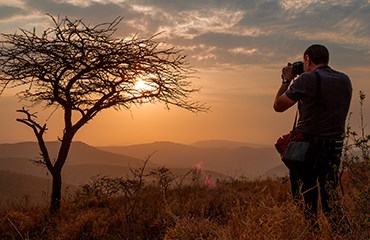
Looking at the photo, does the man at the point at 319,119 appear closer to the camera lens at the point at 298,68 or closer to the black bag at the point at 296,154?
the black bag at the point at 296,154

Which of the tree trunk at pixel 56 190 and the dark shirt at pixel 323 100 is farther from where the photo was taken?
the tree trunk at pixel 56 190

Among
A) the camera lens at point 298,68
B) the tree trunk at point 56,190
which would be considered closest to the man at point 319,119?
the camera lens at point 298,68

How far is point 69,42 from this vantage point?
887cm

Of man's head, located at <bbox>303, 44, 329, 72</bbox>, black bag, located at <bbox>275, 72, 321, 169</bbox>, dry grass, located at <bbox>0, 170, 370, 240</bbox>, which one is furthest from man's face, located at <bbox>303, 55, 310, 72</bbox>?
dry grass, located at <bbox>0, 170, 370, 240</bbox>

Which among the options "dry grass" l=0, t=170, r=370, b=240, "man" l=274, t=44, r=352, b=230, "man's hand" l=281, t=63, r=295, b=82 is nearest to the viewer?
"dry grass" l=0, t=170, r=370, b=240

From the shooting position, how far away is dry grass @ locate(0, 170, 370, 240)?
4.03 meters

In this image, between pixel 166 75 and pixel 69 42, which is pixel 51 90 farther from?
pixel 166 75

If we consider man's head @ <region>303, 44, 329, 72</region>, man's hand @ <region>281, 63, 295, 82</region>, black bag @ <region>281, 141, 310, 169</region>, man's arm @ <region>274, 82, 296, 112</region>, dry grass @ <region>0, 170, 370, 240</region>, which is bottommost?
dry grass @ <region>0, 170, 370, 240</region>

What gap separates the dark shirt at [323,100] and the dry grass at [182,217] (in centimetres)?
81

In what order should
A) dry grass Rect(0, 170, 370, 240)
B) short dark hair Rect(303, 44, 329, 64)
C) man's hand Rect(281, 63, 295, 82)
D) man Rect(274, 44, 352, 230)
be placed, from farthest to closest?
man's hand Rect(281, 63, 295, 82)
short dark hair Rect(303, 44, 329, 64)
man Rect(274, 44, 352, 230)
dry grass Rect(0, 170, 370, 240)

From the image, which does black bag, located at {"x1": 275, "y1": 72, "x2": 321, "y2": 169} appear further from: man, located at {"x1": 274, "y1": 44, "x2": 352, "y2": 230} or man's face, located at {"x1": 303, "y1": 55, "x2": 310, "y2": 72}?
man's face, located at {"x1": 303, "y1": 55, "x2": 310, "y2": 72}

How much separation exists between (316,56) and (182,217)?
349 centimetres

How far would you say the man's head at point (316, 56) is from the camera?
14.1ft

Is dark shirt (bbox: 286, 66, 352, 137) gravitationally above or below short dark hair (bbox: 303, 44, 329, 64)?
below
